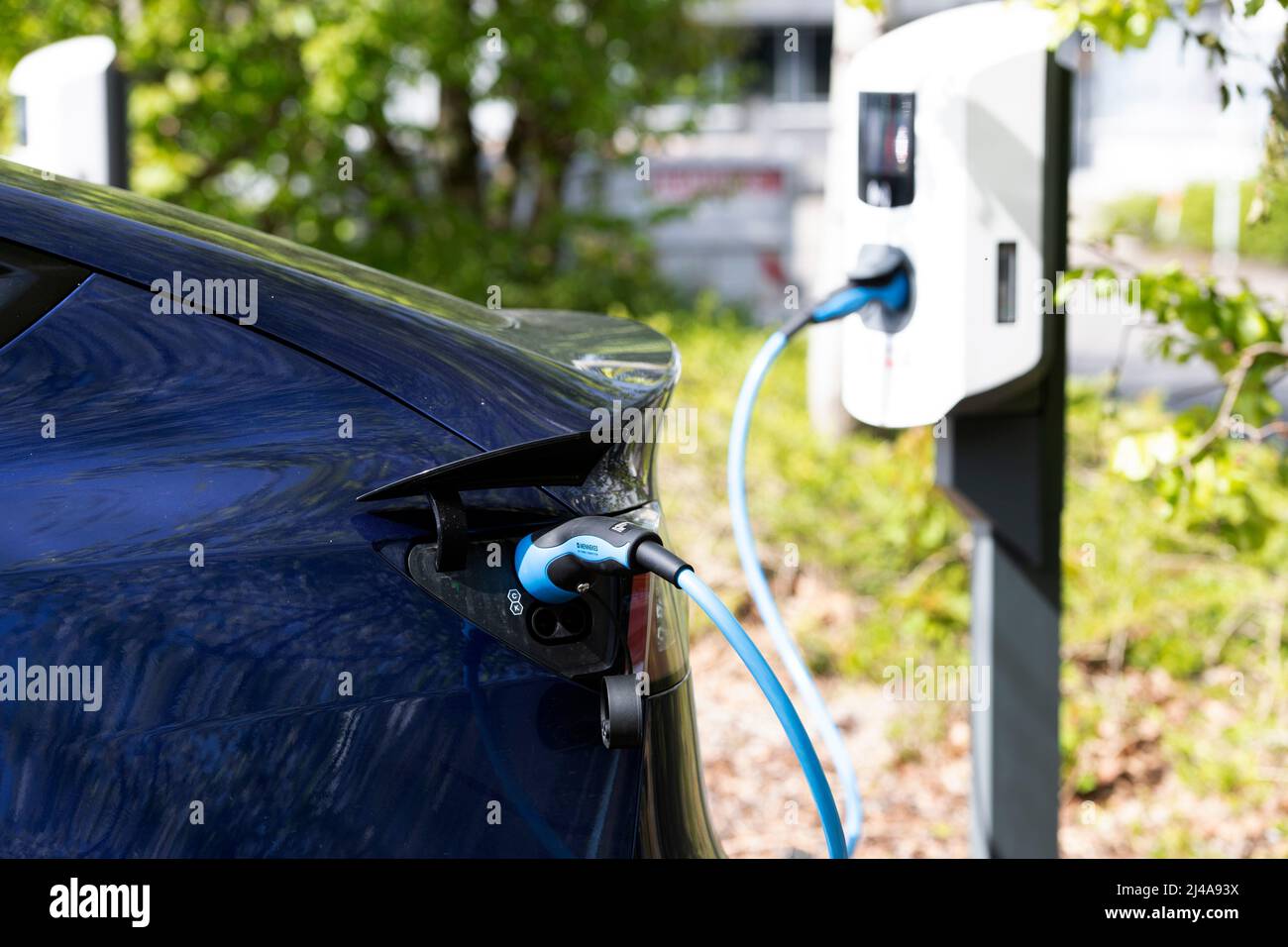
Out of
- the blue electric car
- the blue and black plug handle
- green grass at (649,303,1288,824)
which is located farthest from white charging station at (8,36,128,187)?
the blue and black plug handle

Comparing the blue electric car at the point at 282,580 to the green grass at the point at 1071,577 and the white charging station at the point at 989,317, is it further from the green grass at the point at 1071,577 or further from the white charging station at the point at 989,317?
the green grass at the point at 1071,577

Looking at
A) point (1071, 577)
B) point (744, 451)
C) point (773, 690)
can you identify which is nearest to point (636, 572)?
point (773, 690)

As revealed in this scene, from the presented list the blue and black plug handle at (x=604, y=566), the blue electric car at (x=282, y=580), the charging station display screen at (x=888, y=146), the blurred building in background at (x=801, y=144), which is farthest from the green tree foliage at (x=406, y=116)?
the blue and black plug handle at (x=604, y=566)

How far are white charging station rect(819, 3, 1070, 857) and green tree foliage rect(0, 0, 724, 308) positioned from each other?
417 cm

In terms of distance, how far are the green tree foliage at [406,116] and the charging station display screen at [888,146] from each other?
415cm

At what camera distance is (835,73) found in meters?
5.99

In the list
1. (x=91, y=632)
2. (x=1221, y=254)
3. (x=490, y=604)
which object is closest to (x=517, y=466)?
(x=490, y=604)

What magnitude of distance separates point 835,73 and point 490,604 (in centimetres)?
496

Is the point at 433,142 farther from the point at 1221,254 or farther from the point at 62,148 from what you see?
the point at 1221,254

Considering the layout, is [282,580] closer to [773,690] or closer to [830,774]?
[773,690]

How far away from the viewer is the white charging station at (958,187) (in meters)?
2.41

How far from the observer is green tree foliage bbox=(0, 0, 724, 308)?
22.9ft

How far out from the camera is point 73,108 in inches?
171

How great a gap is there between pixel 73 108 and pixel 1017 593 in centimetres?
332
